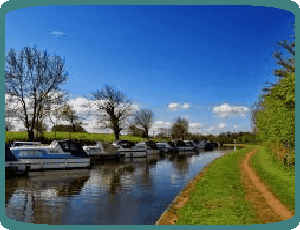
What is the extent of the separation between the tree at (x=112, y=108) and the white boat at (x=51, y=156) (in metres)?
7.47

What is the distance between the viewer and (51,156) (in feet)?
74.6

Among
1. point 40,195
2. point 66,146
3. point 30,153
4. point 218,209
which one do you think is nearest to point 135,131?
point 40,195

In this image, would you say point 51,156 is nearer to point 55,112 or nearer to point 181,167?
point 55,112

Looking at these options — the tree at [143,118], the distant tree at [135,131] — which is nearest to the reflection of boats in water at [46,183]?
the distant tree at [135,131]

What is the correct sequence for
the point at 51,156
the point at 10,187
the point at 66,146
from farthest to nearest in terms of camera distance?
1. the point at 66,146
2. the point at 51,156
3. the point at 10,187

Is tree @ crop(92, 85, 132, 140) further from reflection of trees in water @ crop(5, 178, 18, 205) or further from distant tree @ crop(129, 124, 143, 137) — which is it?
reflection of trees in water @ crop(5, 178, 18, 205)

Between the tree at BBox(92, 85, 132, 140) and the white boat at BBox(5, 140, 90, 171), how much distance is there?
747cm

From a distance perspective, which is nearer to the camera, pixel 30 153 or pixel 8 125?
pixel 8 125

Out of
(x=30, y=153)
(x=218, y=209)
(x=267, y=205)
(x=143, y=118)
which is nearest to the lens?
(x=218, y=209)

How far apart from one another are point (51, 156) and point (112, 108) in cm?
1067

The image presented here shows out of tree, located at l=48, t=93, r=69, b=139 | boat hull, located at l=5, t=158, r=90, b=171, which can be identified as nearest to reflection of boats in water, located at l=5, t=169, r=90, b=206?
boat hull, located at l=5, t=158, r=90, b=171

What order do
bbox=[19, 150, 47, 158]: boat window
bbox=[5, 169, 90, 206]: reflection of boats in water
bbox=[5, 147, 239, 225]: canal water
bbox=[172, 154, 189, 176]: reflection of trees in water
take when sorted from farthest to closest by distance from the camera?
bbox=[172, 154, 189, 176]: reflection of trees in water → bbox=[19, 150, 47, 158]: boat window → bbox=[5, 169, 90, 206]: reflection of boats in water → bbox=[5, 147, 239, 225]: canal water

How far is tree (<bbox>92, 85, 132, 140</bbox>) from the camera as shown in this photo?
11.4 meters

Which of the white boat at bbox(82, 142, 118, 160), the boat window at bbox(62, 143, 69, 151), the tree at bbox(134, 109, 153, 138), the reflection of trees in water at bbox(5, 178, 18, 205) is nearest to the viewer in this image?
the tree at bbox(134, 109, 153, 138)
